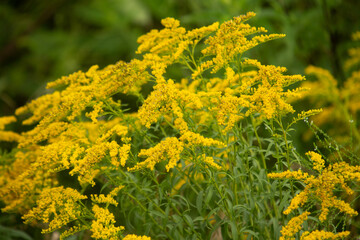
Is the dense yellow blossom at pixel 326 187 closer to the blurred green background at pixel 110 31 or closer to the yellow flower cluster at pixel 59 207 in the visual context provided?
the yellow flower cluster at pixel 59 207

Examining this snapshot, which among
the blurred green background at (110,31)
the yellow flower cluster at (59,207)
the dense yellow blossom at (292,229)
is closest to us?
the dense yellow blossom at (292,229)

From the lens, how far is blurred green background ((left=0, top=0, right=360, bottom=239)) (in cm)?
438

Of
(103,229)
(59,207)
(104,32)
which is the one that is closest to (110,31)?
(104,32)

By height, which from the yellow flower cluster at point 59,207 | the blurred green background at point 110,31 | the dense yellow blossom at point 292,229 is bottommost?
the dense yellow blossom at point 292,229

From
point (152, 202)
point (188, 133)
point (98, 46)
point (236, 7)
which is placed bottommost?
point (152, 202)

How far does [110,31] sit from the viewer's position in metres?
6.11

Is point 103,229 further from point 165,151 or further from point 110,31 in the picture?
point 110,31

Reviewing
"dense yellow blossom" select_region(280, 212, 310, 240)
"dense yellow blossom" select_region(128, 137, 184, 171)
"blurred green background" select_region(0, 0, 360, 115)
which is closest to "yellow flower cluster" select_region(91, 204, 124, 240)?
"dense yellow blossom" select_region(128, 137, 184, 171)

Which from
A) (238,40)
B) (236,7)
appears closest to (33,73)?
(236,7)

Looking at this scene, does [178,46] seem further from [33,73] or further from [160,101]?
[33,73]

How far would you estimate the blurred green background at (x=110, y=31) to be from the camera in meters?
4.38

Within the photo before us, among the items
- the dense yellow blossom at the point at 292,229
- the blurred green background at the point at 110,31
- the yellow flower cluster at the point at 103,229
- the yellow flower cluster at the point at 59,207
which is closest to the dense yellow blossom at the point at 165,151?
the yellow flower cluster at the point at 103,229

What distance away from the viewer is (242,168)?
81.0 inches

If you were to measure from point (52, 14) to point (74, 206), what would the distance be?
211 inches
